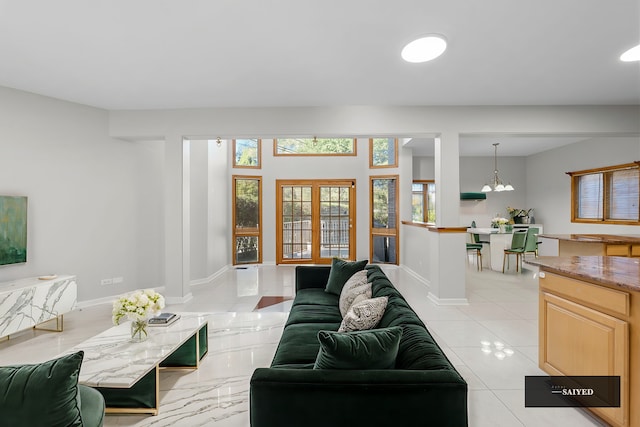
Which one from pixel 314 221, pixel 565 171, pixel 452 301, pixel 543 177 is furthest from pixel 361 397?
pixel 543 177

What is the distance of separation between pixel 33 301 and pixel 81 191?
1.63 metres

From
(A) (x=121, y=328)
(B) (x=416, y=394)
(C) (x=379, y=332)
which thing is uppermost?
(C) (x=379, y=332)

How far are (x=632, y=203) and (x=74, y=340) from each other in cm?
877

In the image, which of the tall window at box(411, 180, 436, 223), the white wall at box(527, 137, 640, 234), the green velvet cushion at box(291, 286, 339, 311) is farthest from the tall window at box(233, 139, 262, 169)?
the white wall at box(527, 137, 640, 234)

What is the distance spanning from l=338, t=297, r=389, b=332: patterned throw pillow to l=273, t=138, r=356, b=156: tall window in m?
5.92

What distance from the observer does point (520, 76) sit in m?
3.38

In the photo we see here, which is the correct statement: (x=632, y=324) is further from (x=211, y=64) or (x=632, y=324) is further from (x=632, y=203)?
(x=632, y=203)

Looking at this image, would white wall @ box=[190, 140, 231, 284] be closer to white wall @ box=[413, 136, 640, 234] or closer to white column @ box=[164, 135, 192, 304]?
white column @ box=[164, 135, 192, 304]

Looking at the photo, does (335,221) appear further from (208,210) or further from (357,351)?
(357,351)

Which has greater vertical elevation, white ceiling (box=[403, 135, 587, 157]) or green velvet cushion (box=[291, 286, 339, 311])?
white ceiling (box=[403, 135, 587, 157])

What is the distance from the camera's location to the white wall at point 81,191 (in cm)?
372

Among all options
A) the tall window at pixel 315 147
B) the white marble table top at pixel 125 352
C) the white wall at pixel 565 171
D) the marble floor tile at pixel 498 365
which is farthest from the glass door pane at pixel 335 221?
the white wall at pixel 565 171

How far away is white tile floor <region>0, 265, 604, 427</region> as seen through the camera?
1.99 m

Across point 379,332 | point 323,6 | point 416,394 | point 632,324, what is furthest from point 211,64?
point 632,324
